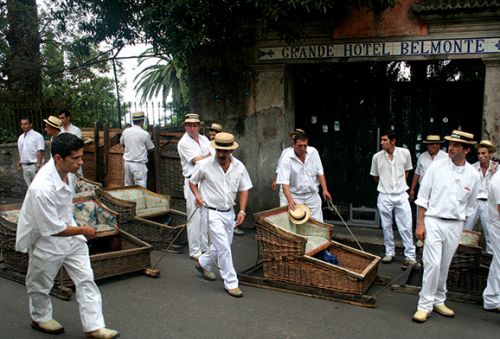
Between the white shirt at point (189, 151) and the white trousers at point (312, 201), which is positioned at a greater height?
the white shirt at point (189, 151)

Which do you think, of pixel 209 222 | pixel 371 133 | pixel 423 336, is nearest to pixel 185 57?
pixel 371 133

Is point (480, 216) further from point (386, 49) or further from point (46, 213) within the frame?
point (46, 213)

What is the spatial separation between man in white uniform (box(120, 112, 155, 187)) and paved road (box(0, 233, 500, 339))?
11.3ft

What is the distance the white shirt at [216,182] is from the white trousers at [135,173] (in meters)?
3.55

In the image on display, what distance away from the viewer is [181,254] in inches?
319

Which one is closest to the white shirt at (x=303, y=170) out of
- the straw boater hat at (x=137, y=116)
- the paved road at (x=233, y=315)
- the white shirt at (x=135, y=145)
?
the paved road at (x=233, y=315)

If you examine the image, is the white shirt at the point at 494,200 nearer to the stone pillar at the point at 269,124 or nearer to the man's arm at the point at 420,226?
the man's arm at the point at 420,226

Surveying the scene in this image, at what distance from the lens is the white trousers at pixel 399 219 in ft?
25.6

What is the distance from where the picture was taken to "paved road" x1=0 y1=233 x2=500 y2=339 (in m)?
5.31

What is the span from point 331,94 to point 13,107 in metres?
8.04

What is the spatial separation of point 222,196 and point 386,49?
389cm

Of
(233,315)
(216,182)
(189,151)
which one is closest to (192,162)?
(189,151)

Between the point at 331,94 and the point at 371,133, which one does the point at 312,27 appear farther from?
the point at 371,133

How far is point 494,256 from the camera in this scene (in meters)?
5.84
